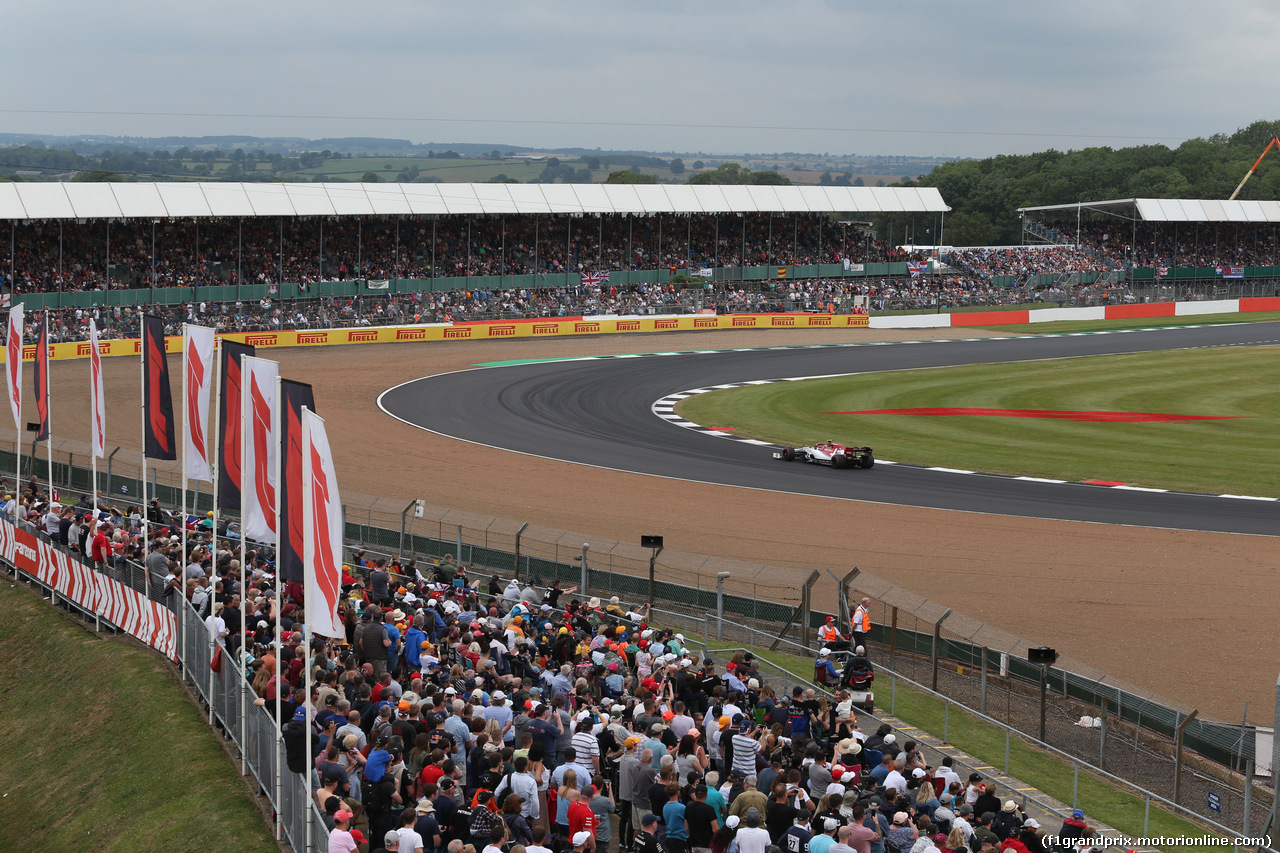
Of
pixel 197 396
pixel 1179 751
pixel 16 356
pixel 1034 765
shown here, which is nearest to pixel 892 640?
pixel 1034 765

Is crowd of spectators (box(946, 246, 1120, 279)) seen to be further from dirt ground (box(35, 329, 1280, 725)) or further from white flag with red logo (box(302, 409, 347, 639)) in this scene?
white flag with red logo (box(302, 409, 347, 639))

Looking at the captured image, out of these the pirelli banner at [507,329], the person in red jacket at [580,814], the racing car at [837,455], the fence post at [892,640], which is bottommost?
the fence post at [892,640]

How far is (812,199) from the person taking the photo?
78.5m

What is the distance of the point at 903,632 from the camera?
18.3 meters

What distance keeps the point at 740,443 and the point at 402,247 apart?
35.9m

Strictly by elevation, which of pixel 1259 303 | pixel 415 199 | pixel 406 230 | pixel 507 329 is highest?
pixel 415 199

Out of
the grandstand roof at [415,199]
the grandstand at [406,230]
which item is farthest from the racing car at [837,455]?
the grandstand roof at [415,199]

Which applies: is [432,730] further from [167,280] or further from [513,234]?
[513,234]

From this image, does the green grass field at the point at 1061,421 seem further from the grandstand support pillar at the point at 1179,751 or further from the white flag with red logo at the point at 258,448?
the white flag with red logo at the point at 258,448

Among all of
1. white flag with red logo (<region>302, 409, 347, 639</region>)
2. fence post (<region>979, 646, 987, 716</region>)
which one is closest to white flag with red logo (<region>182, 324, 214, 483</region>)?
white flag with red logo (<region>302, 409, 347, 639</region>)

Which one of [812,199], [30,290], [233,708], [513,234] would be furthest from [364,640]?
[812,199]

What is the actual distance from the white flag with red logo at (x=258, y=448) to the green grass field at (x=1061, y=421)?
23729 mm

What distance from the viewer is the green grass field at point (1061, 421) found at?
3384 centimetres

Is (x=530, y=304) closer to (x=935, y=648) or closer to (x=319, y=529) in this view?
(x=935, y=648)
